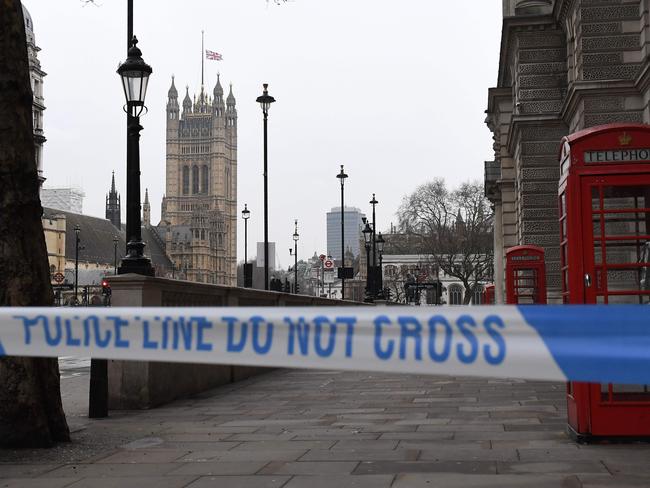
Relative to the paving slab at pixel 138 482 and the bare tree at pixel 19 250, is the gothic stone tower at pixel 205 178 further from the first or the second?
the paving slab at pixel 138 482

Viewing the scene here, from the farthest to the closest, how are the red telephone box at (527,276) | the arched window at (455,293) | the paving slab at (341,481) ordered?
the arched window at (455,293) < the red telephone box at (527,276) < the paving slab at (341,481)

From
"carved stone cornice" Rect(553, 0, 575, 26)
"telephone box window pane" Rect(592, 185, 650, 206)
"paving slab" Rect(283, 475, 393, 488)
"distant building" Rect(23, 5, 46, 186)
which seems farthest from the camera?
"distant building" Rect(23, 5, 46, 186)

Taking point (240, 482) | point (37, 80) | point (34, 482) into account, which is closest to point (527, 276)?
point (240, 482)

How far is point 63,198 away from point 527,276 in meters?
145

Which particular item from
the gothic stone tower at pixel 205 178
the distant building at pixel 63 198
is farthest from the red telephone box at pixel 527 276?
the gothic stone tower at pixel 205 178

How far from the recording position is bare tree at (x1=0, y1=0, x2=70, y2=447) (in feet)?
25.2

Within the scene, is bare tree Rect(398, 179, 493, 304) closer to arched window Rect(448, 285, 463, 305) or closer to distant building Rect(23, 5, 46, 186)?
distant building Rect(23, 5, 46, 186)

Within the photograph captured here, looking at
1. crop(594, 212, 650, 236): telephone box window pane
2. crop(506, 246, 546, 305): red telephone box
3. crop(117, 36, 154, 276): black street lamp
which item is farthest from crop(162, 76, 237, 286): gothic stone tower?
crop(594, 212, 650, 236): telephone box window pane

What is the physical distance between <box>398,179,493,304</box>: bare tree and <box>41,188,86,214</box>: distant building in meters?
87.0

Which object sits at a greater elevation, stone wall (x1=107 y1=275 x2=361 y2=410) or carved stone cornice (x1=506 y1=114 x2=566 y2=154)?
carved stone cornice (x1=506 y1=114 x2=566 y2=154)

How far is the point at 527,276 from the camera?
79.4ft

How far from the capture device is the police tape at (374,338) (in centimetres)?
403

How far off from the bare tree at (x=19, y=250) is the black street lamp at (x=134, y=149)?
12.0ft

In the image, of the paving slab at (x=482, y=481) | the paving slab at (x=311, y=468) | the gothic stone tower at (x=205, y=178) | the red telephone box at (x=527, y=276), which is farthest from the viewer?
the gothic stone tower at (x=205, y=178)
